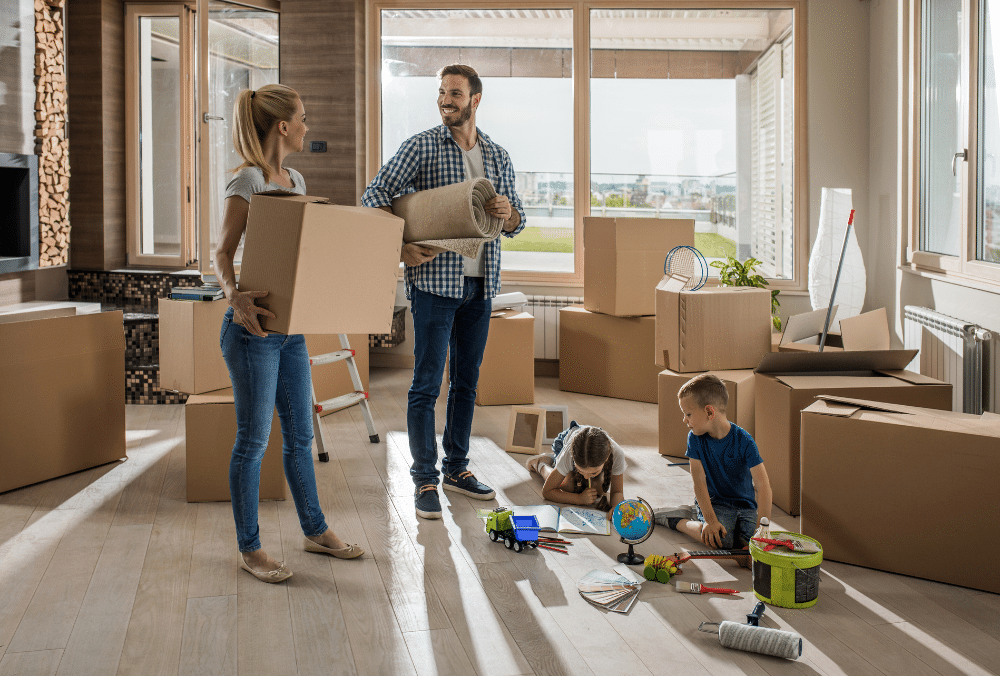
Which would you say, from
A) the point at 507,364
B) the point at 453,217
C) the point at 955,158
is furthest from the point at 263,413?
the point at 955,158

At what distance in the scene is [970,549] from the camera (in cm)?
223

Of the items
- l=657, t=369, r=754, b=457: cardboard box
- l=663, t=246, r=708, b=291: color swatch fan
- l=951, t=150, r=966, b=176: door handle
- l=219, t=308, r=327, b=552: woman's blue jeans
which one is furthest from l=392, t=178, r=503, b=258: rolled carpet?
l=951, t=150, r=966, b=176: door handle

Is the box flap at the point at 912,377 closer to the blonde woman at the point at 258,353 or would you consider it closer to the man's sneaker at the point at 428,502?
the man's sneaker at the point at 428,502

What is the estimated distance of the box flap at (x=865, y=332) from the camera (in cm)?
344

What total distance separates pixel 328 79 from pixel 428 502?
3447 millimetres

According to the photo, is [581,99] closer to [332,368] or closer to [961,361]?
[332,368]

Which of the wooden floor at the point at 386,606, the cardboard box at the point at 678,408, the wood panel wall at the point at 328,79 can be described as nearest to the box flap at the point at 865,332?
the cardboard box at the point at 678,408


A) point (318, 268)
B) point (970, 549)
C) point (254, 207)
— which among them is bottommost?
point (970, 549)

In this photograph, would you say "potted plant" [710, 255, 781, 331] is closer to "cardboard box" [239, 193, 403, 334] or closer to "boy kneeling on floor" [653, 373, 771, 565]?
"boy kneeling on floor" [653, 373, 771, 565]

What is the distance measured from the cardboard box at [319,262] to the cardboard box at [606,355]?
9.18 feet

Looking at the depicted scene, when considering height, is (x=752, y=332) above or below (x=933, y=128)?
below

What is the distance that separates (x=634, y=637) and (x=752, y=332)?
72.3 inches

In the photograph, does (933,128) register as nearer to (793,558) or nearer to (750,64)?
(750,64)

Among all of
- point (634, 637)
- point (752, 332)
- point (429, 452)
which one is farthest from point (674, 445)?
point (634, 637)
